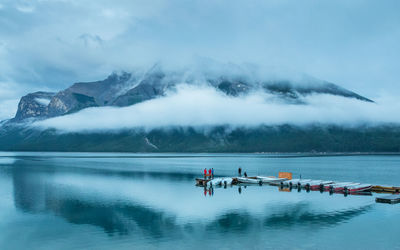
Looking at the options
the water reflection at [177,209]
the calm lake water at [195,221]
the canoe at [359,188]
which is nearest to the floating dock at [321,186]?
the canoe at [359,188]

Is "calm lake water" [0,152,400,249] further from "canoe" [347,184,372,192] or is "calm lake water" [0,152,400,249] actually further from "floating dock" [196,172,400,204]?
"canoe" [347,184,372,192]

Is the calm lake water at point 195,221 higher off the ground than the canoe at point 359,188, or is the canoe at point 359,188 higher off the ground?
the canoe at point 359,188

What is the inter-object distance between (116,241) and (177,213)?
16.1 m

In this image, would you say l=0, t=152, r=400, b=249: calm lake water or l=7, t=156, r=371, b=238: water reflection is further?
l=7, t=156, r=371, b=238: water reflection

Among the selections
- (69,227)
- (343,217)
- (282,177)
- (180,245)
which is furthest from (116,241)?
(282,177)

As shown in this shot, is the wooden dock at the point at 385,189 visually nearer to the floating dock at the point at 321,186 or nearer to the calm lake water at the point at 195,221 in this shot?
the floating dock at the point at 321,186

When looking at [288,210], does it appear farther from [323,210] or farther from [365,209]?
[365,209]

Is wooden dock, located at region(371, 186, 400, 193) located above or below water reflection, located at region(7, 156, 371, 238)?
above

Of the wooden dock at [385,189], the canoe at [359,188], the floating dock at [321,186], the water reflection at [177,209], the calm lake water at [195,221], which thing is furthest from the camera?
the canoe at [359,188]

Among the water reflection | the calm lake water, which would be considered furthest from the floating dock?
the water reflection

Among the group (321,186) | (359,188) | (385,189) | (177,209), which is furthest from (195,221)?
(385,189)

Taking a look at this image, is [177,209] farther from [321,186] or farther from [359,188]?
A: [359,188]

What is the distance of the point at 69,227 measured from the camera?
151 feet

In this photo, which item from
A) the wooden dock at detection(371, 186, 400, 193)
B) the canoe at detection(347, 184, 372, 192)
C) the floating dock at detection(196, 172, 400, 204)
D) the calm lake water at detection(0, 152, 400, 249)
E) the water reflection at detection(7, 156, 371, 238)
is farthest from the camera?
the canoe at detection(347, 184, 372, 192)
